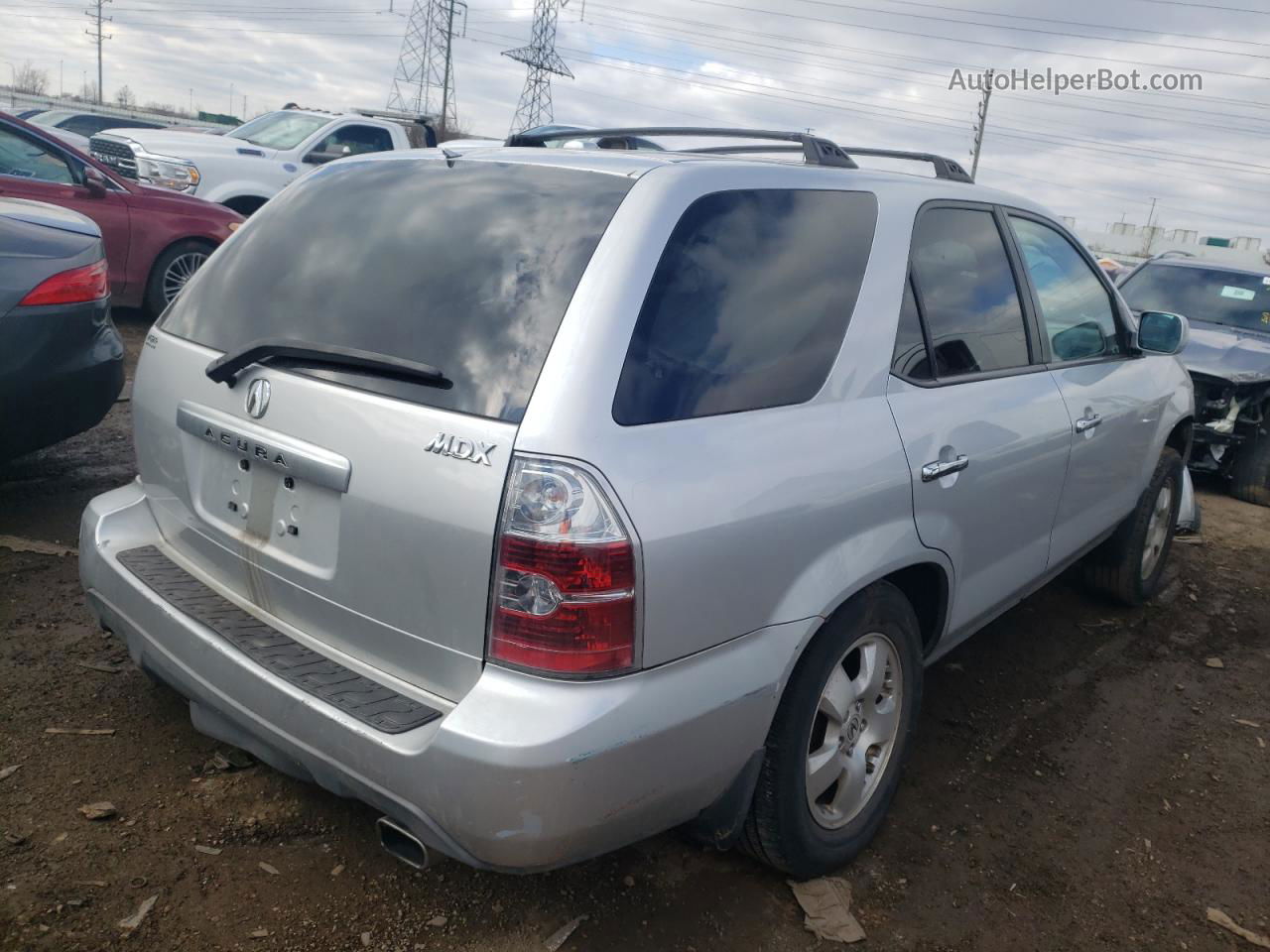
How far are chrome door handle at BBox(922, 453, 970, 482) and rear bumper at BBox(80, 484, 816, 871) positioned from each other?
2.11 ft

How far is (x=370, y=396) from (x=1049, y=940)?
2.11 metres

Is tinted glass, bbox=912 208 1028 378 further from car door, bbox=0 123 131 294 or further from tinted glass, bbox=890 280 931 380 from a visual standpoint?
car door, bbox=0 123 131 294

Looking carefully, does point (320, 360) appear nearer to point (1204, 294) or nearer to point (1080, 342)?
point (1080, 342)

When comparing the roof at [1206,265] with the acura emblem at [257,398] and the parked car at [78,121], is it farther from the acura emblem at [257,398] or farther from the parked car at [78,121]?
the parked car at [78,121]

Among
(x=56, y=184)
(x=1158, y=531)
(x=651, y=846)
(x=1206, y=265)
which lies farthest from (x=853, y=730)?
(x=1206, y=265)

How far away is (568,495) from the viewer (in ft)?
6.41

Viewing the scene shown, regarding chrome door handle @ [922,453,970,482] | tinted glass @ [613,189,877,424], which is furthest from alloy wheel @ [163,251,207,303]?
chrome door handle @ [922,453,970,482]

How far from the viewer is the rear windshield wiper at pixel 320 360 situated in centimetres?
214

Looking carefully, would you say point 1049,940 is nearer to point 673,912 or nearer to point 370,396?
point 673,912

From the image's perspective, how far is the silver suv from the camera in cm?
199

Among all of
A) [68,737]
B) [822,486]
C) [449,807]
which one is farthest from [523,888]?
[68,737]

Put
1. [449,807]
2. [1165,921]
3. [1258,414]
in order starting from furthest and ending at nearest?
1. [1258,414]
2. [1165,921]
3. [449,807]

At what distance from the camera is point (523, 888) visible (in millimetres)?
2578

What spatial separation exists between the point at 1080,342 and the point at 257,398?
296 centimetres
